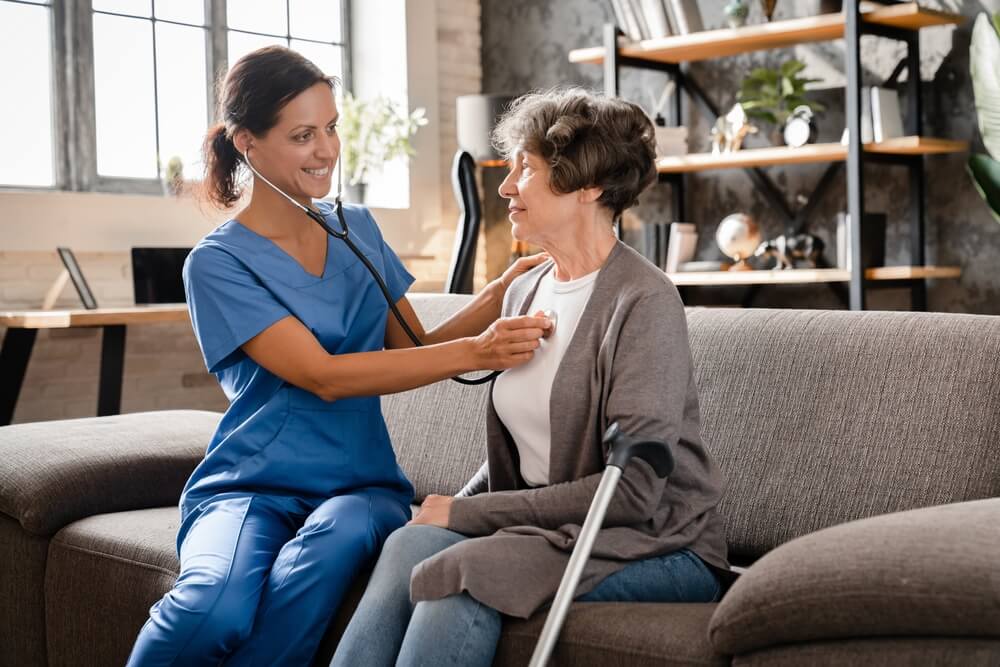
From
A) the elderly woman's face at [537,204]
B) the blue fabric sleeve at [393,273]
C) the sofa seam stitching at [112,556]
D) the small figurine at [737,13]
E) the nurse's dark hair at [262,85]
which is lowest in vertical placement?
the sofa seam stitching at [112,556]

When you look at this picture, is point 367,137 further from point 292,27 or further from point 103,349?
point 103,349

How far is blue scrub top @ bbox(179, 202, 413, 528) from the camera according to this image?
205 centimetres

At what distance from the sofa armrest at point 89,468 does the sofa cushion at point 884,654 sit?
1506mm

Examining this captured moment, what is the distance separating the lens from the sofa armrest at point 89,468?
2449 millimetres

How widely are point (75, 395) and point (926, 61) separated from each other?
3.51m

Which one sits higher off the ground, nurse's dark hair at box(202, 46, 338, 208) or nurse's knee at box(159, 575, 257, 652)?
nurse's dark hair at box(202, 46, 338, 208)

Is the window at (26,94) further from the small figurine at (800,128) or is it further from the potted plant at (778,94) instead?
the small figurine at (800,128)

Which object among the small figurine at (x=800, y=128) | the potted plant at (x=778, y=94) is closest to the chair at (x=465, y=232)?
the potted plant at (x=778, y=94)

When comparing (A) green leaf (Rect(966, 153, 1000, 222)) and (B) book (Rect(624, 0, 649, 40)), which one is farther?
(B) book (Rect(624, 0, 649, 40))

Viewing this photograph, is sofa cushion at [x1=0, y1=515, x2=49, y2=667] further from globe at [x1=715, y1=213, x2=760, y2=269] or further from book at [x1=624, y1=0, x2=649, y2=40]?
book at [x1=624, y1=0, x2=649, y2=40]

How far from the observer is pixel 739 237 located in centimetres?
488

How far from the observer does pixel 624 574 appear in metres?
1.74

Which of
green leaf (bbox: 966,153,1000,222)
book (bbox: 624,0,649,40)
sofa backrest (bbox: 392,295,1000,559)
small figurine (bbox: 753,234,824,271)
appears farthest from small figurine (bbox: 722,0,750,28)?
sofa backrest (bbox: 392,295,1000,559)

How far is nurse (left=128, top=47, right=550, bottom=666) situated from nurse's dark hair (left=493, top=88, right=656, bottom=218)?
245mm
